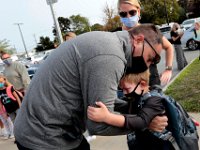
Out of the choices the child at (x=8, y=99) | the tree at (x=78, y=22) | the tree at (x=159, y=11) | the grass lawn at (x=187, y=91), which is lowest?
the tree at (x=78, y=22)

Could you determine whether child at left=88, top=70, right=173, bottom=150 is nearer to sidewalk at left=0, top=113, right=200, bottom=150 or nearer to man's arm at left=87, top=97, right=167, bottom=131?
man's arm at left=87, top=97, right=167, bottom=131

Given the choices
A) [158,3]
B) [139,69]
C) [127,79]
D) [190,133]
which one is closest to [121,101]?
[127,79]

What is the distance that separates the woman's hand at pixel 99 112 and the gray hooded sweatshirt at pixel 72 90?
26mm

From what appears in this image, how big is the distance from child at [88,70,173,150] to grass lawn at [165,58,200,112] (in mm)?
3176

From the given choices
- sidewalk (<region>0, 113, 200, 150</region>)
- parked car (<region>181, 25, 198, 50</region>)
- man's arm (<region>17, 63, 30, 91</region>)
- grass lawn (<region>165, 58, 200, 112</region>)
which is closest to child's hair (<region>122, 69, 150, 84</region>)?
sidewalk (<region>0, 113, 200, 150</region>)

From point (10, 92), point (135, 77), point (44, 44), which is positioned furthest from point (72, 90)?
point (44, 44)

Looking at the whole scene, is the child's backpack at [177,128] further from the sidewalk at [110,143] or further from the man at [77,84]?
the sidewalk at [110,143]

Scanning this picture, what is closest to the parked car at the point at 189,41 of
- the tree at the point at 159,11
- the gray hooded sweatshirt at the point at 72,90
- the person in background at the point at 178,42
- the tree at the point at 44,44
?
the person in background at the point at 178,42

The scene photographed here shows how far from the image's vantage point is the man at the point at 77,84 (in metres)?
1.68

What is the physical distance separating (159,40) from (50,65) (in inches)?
24.9

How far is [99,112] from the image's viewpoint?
5.59 feet

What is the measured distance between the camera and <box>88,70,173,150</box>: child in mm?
1731

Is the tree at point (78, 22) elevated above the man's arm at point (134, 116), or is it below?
below

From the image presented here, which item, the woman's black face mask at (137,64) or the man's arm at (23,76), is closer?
the woman's black face mask at (137,64)
